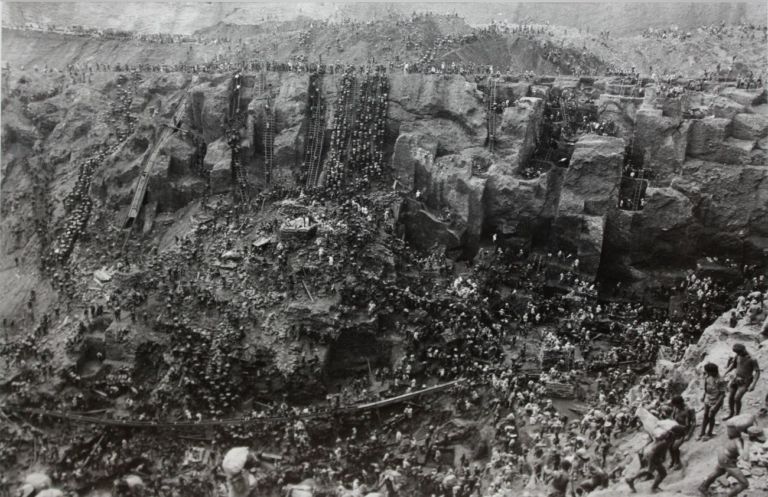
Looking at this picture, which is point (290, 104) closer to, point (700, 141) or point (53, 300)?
point (53, 300)

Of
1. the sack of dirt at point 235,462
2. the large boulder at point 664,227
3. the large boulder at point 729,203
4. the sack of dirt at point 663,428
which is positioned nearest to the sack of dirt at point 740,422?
the sack of dirt at point 663,428

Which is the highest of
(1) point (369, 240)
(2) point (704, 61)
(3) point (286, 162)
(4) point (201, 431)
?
(2) point (704, 61)

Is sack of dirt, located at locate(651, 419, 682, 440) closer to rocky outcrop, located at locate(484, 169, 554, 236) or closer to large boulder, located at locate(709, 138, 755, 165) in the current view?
rocky outcrop, located at locate(484, 169, 554, 236)

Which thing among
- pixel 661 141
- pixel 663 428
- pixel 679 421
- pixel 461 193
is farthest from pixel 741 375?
pixel 661 141

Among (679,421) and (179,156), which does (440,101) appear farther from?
(679,421)

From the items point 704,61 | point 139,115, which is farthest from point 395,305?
point 704,61

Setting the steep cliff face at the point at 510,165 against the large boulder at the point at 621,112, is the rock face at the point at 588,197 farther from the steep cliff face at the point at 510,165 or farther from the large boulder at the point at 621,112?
the large boulder at the point at 621,112
